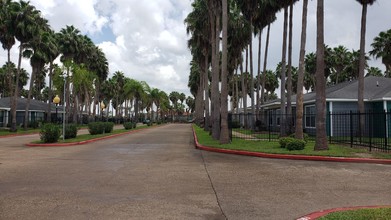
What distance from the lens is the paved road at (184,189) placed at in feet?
19.8

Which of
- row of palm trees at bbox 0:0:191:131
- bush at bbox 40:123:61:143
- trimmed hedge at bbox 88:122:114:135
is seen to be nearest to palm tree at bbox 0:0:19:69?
row of palm trees at bbox 0:0:191:131

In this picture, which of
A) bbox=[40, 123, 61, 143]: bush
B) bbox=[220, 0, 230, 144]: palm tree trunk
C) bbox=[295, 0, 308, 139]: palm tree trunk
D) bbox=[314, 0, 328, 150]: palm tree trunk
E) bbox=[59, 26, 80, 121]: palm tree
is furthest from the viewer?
bbox=[59, 26, 80, 121]: palm tree

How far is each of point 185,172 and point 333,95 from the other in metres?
19.7

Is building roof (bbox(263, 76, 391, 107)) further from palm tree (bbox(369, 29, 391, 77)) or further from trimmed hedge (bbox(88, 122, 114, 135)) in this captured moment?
trimmed hedge (bbox(88, 122, 114, 135))

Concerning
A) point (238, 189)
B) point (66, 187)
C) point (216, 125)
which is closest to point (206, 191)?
point (238, 189)

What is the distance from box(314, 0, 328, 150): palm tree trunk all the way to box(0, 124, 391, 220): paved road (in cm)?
355

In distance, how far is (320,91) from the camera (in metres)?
15.9

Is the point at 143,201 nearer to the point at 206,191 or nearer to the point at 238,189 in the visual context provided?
the point at 206,191

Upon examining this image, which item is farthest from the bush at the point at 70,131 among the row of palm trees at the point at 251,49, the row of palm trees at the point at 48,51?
the row of palm trees at the point at 251,49

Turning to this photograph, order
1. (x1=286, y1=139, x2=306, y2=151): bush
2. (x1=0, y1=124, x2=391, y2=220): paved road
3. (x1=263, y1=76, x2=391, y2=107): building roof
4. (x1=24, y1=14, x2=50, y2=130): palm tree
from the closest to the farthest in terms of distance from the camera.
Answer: (x1=0, y1=124, x2=391, y2=220): paved road → (x1=286, y1=139, x2=306, y2=151): bush → (x1=263, y1=76, x2=391, y2=107): building roof → (x1=24, y1=14, x2=50, y2=130): palm tree

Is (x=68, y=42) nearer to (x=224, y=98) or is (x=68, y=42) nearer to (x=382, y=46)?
(x=224, y=98)

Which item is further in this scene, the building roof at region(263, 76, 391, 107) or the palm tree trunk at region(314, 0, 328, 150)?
the building roof at region(263, 76, 391, 107)

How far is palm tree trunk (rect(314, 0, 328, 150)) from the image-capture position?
51.3 ft

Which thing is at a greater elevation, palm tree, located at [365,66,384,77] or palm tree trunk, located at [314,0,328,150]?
palm tree, located at [365,66,384,77]
